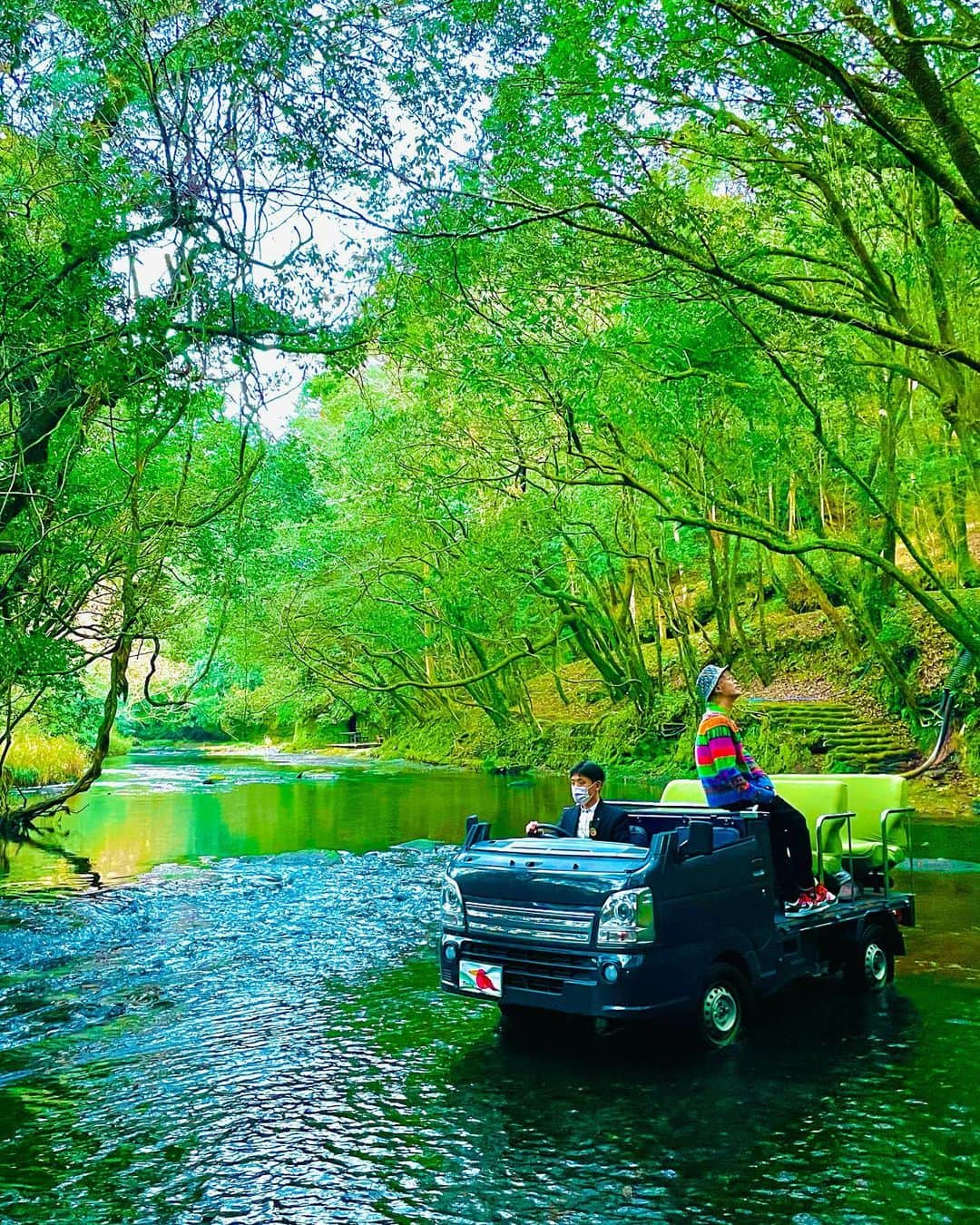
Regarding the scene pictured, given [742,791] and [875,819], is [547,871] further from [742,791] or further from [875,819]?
[875,819]

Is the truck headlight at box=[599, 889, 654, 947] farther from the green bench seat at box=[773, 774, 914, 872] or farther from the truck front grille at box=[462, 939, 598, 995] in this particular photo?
the green bench seat at box=[773, 774, 914, 872]

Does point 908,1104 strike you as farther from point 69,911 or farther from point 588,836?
point 69,911

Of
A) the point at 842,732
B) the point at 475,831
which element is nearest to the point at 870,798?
the point at 475,831

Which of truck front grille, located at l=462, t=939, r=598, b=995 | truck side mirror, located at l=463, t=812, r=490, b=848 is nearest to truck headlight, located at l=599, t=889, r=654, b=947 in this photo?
truck front grille, located at l=462, t=939, r=598, b=995

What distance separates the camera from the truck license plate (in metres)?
6.66

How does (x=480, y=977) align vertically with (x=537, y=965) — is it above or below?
below

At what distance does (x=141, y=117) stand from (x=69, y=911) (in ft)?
29.1

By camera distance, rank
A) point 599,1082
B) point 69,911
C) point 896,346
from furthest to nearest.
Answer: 1. point 896,346
2. point 69,911
3. point 599,1082

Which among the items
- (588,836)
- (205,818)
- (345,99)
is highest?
(345,99)

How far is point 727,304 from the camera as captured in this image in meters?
13.0

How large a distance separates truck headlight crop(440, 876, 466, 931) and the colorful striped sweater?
1.89 metres

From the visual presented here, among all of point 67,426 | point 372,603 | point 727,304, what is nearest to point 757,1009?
point 727,304

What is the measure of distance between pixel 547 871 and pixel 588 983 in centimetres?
72

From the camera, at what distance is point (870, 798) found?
9.00 meters
